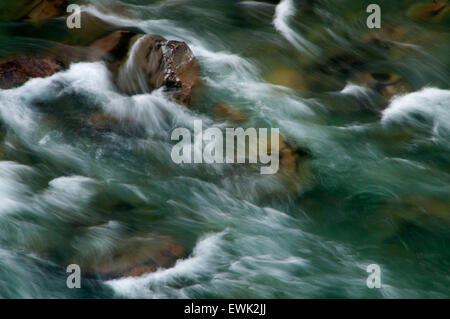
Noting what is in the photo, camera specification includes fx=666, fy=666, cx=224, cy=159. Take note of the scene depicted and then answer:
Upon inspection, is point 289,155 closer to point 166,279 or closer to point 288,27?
point 166,279

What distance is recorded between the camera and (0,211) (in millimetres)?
8445

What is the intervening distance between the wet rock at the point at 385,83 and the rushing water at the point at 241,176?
6.1 inches

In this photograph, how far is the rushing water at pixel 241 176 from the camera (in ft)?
26.8

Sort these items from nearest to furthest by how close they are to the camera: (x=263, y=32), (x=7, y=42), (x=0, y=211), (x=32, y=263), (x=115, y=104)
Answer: (x=32, y=263)
(x=0, y=211)
(x=115, y=104)
(x=7, y=42)
(x=263, y=32)

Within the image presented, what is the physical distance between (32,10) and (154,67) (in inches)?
121

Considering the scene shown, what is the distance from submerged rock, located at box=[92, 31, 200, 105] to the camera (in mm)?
10680

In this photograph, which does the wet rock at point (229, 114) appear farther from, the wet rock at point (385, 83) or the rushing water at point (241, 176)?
the wet rock at point (385, 83)

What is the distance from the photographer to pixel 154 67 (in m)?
10.7

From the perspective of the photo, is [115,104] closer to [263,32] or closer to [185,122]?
[185,122]

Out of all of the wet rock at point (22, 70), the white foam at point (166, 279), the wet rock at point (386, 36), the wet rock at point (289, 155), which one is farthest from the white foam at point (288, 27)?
the white foam at point (166, 279)

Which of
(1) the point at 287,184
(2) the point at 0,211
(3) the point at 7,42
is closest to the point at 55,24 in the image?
(3) the point at 7,42
